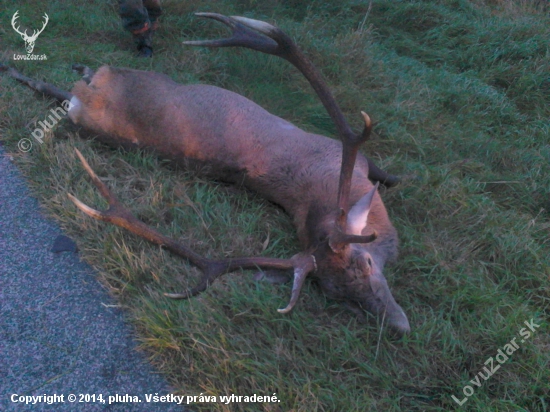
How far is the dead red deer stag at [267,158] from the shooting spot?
296cm

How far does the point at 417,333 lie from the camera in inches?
114

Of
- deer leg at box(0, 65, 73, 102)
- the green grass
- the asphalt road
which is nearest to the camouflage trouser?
the green grass

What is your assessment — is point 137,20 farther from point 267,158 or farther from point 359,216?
point 359,216

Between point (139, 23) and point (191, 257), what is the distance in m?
3.20

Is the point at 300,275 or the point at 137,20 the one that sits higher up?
the point at 300,275

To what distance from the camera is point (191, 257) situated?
3.16 metres

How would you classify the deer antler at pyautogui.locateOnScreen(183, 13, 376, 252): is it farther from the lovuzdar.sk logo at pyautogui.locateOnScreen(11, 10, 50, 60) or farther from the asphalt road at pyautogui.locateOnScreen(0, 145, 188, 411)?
the lovuzdar.sk logo at pyautogui.locateOnScreen(11, 10, 50, 60)

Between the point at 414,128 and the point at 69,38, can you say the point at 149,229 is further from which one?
the point at 69,38

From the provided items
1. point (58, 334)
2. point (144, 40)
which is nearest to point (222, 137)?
point (58, 334)

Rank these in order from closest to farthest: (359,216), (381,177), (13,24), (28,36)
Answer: (359,216) → (381,177) → (28,36) → (13,24)

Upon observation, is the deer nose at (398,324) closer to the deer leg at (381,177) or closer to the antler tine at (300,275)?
the antler tine at (300,275)

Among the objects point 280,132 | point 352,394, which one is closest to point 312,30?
point 280,132

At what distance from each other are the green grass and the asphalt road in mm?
119

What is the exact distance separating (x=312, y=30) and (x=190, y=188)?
121 inches
